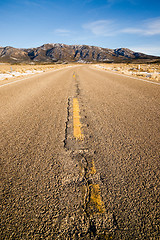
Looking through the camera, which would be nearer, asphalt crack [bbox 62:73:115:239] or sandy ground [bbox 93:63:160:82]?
asphalt crack [bbox 62:73:115:239]

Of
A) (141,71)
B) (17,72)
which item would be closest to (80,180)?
(17,72)

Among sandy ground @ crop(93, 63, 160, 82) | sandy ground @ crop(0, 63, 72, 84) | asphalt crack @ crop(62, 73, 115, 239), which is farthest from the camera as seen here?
sandy ground @ crop(0, 63, 72, 84)

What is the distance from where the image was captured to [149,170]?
1.49 metres

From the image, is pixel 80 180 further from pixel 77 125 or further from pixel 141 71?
pixel 141 71

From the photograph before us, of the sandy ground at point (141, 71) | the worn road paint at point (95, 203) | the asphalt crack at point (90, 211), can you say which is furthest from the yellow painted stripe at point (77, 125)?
the sandy ground at point (141, 71)

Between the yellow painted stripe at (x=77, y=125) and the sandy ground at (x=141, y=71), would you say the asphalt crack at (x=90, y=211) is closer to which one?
the yellow painted stripe at (x=77, y=125)

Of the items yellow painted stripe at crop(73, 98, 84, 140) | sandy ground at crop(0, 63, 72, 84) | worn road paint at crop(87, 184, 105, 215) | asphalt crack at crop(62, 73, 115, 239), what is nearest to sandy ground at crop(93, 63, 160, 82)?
yellow painted stripe at crop(73, 98, 84, 140)

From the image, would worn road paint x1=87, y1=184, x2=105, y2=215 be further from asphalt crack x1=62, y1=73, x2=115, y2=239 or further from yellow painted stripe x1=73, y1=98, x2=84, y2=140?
yellow painted stripe x1=73, y1=98, x2=84, y2=140

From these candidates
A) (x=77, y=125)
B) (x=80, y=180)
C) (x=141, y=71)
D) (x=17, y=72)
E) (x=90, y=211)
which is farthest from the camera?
(x=141, y=71)

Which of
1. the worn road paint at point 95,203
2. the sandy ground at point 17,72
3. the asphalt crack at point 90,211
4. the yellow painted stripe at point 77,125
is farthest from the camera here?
the sandy ground at point 17,72

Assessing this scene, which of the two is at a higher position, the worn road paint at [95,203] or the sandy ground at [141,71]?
the sandy ground at [141,71]

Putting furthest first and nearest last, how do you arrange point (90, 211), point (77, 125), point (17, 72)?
point (17, 72), point (77, 125), point (90, 211)

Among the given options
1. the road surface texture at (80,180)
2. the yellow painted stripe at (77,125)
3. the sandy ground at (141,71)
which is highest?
the sandy ground at (141,71)

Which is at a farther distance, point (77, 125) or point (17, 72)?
point (17, 72)
